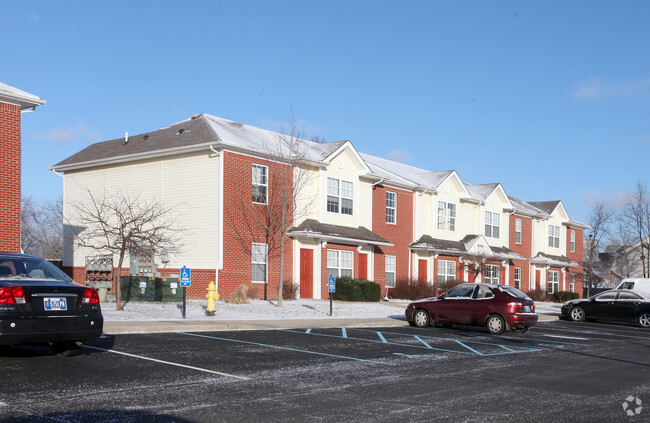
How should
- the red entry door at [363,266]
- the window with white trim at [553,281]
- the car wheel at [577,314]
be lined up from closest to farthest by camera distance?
the car wheel at [577,314]
the red entry door at [363,266]
the window with white trim at [553,281]

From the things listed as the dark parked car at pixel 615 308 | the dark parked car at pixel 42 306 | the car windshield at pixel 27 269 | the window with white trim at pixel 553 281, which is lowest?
the window with white trim at pixel 553 281

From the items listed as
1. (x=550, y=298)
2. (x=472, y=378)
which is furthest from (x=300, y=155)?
(x=550, y=298)

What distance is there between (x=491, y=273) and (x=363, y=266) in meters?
14.0

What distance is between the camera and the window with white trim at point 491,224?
A: 44125 millimetres

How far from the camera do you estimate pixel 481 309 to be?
18.8 metres

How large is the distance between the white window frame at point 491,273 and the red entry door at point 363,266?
1143 cm

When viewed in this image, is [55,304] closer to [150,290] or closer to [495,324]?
[495,324]

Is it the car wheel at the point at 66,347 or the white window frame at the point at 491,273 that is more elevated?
the car wheel at the point at 66,347

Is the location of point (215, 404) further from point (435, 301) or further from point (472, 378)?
point (435, 301)

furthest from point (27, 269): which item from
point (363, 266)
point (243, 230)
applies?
point (363, 266)

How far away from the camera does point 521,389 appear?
963 cm

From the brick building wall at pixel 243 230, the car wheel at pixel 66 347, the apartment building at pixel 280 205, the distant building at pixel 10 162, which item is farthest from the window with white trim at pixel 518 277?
the car wheel at pixel 66 347

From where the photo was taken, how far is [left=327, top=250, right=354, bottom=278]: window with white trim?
31.5m

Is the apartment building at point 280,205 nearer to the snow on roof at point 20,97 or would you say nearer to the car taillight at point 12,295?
the snow on roof at point 20,97
